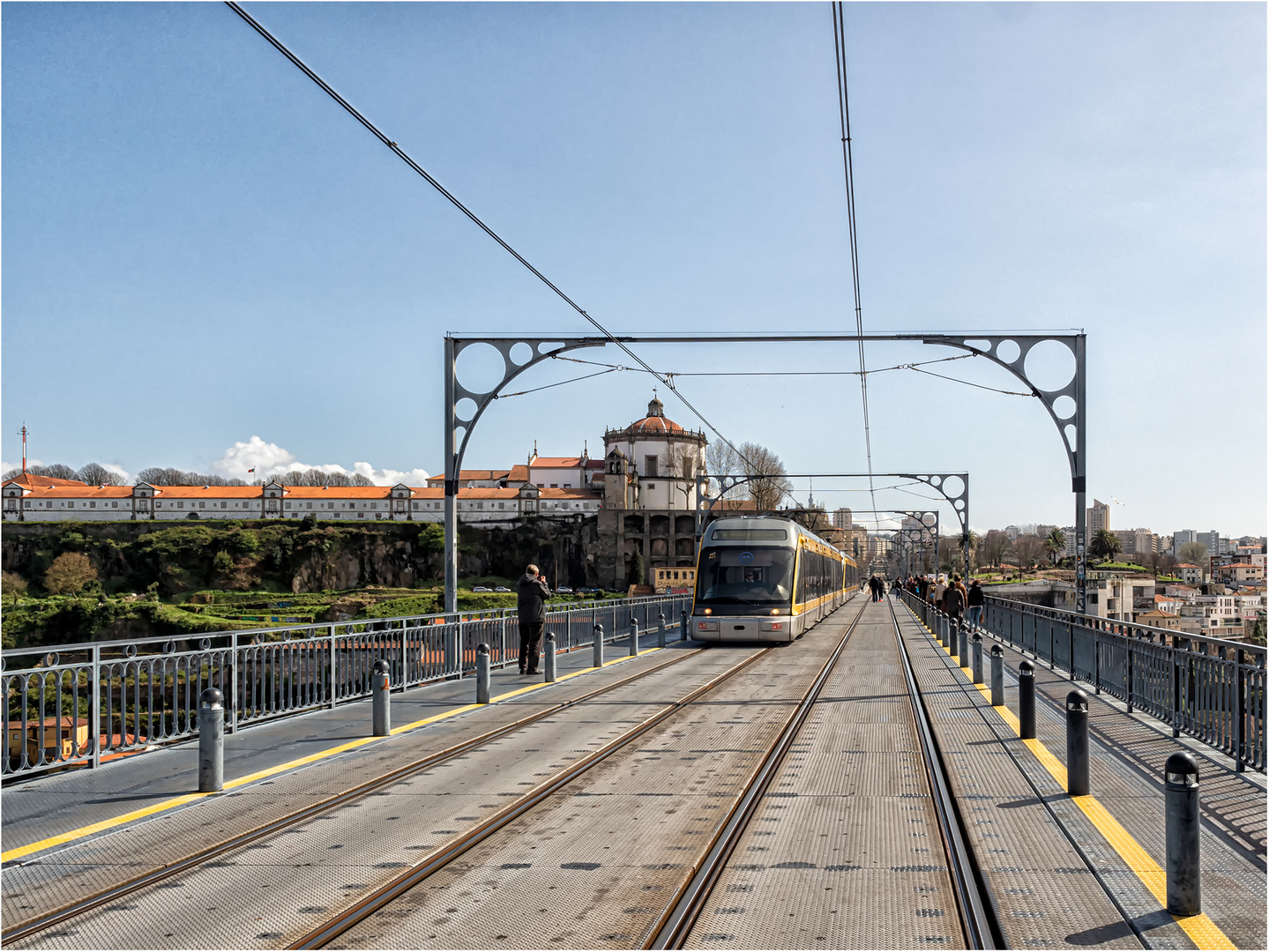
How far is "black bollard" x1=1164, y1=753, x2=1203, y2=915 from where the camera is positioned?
523cm

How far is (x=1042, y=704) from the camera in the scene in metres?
13.7

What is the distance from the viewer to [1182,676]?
1084cm

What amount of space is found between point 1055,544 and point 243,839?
175m

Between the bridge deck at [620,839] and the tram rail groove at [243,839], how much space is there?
0.23 feet

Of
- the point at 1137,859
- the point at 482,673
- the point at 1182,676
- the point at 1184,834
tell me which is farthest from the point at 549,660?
the point at 1184,834

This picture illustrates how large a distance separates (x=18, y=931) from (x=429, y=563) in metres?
125

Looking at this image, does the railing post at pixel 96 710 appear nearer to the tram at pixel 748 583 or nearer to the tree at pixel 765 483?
the tram at pixel 748 583

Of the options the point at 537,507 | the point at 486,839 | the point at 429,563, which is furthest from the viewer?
the point at 537,507

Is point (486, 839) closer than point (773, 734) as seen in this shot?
Yes

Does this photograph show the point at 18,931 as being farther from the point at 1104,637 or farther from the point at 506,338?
the point at 506,338

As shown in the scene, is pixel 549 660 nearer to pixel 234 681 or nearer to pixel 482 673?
pixel 482 673

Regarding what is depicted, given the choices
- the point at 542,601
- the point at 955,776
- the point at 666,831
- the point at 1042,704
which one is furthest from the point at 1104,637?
the point at 666,831

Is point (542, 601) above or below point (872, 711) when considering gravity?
above

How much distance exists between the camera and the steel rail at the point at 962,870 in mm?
5035
